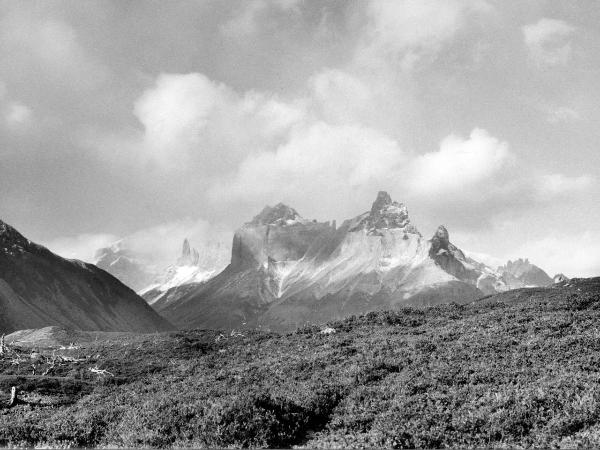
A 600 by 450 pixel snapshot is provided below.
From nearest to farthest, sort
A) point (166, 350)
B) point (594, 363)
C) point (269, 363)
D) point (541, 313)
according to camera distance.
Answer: point (594, 363), point (269, 363), point (541, 313), point (166, 350)

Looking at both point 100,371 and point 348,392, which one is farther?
point 100,371

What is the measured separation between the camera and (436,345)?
29.4 m

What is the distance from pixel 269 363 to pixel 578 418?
1882 cm

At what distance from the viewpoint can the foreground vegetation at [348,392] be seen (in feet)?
53.3

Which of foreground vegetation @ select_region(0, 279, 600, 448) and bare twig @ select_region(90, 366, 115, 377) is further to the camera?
bare twig @ select_region(90, 366, 115, 377)

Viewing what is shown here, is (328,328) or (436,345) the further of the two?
(328,328)

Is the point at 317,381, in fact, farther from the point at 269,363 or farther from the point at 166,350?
the point at 166,350

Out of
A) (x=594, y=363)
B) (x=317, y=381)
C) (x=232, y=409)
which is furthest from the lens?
(x=317, y=381)

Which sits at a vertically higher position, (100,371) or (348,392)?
(100,371)

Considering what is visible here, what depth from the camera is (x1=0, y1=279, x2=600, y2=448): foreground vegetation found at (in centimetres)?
1623

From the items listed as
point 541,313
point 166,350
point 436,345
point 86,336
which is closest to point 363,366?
point 436,345

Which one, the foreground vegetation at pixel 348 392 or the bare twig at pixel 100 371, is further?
the bare twig at pixel 100 371

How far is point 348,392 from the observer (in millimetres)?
21734

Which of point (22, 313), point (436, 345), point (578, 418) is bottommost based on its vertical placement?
point (578, 418)
